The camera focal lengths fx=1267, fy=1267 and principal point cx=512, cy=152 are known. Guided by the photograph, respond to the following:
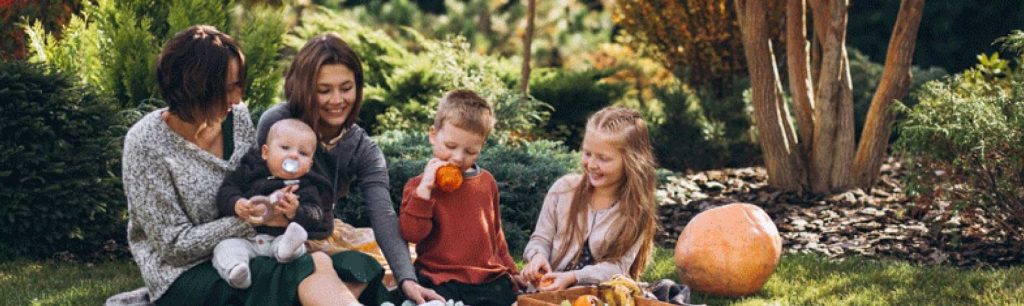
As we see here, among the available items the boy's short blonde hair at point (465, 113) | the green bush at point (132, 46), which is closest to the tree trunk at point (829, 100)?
the green bush at point (132, 46)

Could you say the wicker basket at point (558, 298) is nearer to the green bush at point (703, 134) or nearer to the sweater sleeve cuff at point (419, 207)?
the sweater sleeve cuff at point (419, 207)

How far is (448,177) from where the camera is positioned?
4113 millimetres

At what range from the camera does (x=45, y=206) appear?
5637 millimetres

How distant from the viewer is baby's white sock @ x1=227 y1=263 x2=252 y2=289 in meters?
3.81

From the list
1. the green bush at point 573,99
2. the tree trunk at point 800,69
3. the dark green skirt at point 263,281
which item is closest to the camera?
the dark green skirt at point 263,281

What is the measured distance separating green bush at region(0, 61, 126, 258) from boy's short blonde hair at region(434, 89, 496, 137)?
220 cm

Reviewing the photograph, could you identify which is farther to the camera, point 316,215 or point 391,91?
point 391,91

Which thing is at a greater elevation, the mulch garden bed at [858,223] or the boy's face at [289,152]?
the boy's face at [289,152]

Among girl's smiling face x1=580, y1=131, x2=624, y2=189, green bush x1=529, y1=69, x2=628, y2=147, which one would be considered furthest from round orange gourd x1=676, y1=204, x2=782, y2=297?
green bush x1=529, y1=69, x2=628, y2=147

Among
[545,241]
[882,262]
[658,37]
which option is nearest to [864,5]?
[658,37]

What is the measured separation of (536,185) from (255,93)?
1.83 meters

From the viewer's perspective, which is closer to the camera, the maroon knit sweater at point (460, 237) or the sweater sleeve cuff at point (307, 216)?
the sweater sleeve cuff at point (307, 216)

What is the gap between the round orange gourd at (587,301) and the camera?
3926 millimetres

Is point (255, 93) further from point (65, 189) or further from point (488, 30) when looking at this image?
point (488, 30)
